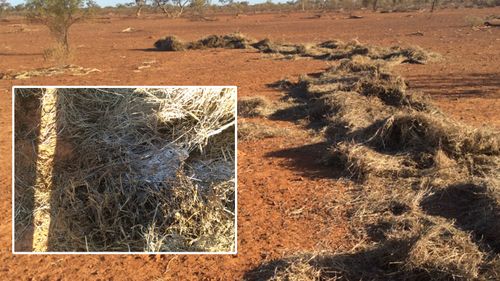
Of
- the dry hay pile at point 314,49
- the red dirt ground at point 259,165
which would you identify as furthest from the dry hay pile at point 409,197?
the dry hay pile at point 314,49

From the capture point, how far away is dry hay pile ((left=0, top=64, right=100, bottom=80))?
16.3 meters

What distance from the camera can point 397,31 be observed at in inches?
1264

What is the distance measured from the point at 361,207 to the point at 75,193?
388cm

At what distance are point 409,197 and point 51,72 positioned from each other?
46.9 ft

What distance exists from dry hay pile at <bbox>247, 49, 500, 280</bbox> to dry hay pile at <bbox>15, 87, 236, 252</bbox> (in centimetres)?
200

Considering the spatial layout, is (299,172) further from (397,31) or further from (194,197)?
(397,31)

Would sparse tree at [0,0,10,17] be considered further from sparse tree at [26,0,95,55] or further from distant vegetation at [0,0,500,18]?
sparse tree at [26,0,95,55]

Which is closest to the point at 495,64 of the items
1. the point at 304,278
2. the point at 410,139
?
the point at 410,139

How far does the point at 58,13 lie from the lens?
22.6 meters

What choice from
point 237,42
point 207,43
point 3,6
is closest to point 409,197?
point 237,42

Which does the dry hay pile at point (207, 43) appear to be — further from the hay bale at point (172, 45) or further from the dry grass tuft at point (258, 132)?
the dry grass tuft at point (258, 132)

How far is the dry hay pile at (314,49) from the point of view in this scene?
60.9ft

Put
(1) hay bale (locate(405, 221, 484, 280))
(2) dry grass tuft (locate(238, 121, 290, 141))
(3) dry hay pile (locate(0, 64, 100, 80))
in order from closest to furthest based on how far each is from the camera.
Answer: (1) hay bale (locate(405, 221, 484, 280)) → (2) dry grass tuft (locate(238, 121, 290, 141)) → (3) dry hay pile (locate(0, 64, 100, 80))

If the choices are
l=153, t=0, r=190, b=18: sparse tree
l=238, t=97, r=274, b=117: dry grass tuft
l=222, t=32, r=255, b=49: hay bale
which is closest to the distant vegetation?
l=153, t=0, r=190, b=18: sparse tree
